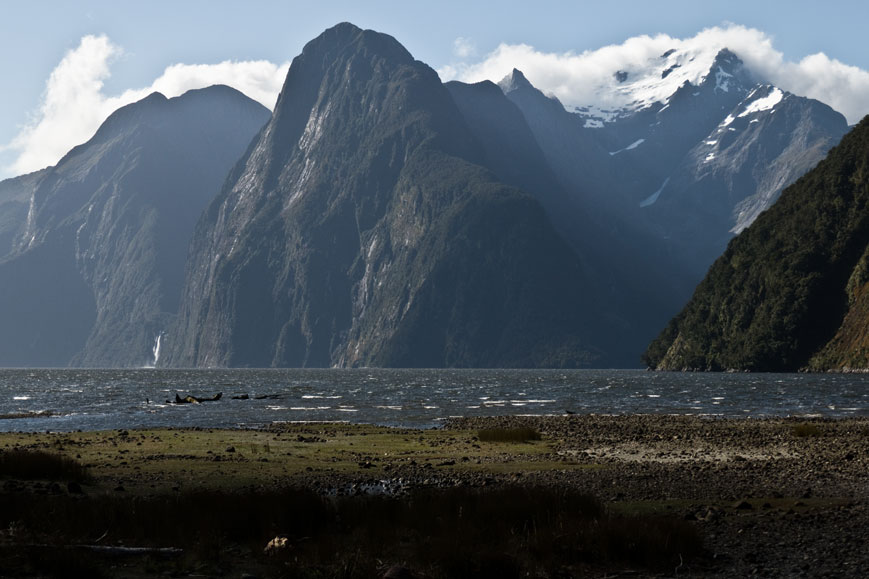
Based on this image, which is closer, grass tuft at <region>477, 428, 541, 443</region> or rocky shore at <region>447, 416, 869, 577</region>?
rocky shore at <region>447, 416, 869, 577</region>

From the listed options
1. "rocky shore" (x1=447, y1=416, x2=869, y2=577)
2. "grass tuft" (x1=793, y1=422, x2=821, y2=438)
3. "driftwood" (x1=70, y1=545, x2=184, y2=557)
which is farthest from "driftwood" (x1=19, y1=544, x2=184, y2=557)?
"grass tuft" (x1=793, y1=422, x2=821, y2=438)

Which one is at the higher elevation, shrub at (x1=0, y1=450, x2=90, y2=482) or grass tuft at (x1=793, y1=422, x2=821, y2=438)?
grass tuft at (x1=793, y1=422, x2=821, y2=438)

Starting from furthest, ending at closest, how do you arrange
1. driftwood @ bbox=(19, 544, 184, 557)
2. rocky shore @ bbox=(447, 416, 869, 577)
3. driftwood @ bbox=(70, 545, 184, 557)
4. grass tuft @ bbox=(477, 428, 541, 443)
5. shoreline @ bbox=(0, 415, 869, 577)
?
grass tuft @ bbox=(477, 428, 541, 443) < shoreline @ bbox=(0, 415, 869, 577) < rocky shore @ bbox=(447, 416, 869, 577) < driftwood @ bbox=(70, 545, 184, 557) < driftwood @ bbox=(19, 544, 184, 557)

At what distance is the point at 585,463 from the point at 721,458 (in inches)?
205

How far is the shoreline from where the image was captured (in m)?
19.4

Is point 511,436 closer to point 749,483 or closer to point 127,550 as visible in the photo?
point 749,483

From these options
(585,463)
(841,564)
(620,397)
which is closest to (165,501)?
(841,564)

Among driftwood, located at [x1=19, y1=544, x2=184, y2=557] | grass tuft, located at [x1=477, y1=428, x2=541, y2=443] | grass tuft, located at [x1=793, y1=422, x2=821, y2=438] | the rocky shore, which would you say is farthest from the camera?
grass tuft, located at [x1=477, y1=428, x2=541, y2=443]

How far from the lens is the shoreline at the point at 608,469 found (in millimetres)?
19359

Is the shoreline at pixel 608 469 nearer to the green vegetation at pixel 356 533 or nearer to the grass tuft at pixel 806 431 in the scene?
the grass tuft at pixel 806 431

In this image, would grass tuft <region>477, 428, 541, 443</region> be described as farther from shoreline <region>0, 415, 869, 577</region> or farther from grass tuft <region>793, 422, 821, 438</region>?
grass tuft <region>793, 422, 821, 438</region>

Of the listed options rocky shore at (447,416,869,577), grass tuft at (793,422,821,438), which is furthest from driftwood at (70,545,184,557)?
grass tuft at (793,422,821,438)

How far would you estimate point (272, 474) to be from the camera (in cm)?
3159

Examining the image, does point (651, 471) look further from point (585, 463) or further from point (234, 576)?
point (234, 576)
